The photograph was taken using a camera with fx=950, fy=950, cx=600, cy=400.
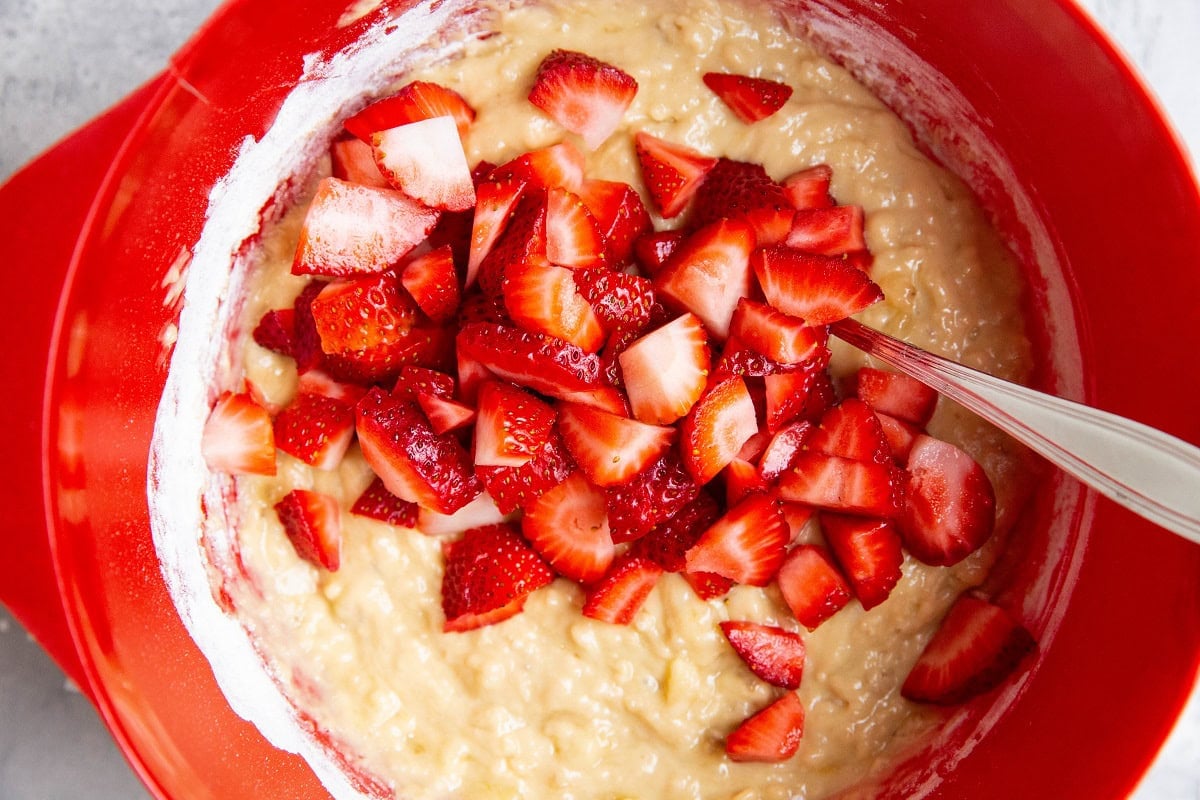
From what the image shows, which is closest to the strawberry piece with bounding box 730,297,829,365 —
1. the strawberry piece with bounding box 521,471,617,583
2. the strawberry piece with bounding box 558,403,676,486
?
the strawberry piece with bounding box 558,403,676,486

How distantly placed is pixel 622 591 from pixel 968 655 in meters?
0.73

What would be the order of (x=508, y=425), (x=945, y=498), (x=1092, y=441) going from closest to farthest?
(x=1092, y=441) → (x=508, y=425) → (x=945, y=498)

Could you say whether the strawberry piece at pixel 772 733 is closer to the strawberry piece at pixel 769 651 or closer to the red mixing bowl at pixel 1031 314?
the strawberry piece at pixel 769 651

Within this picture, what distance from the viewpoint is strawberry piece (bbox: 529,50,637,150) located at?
199 cm

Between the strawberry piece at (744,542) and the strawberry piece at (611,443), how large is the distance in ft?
0.65

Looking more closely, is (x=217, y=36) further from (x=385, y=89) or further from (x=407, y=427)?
(x=407, y=427)

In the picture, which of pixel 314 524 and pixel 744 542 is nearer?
pixel 744 542

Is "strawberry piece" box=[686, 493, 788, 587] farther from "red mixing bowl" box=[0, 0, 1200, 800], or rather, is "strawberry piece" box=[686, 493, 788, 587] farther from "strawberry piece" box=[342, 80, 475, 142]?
"strawberry piece" box=[342, 80, 475, 142]

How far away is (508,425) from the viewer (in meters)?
1.89

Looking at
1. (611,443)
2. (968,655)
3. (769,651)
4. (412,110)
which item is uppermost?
(412,110)

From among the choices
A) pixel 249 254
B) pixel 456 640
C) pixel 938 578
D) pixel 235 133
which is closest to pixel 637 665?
pixel 456 640

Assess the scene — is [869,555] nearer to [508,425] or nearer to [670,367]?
[670,367]

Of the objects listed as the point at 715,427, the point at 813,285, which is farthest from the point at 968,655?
the point at 813,285

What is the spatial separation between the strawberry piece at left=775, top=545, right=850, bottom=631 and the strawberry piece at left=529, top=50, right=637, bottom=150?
3.34 feet
